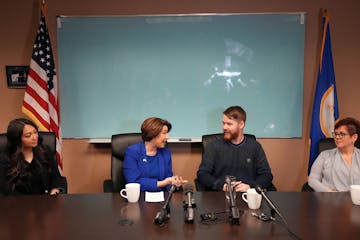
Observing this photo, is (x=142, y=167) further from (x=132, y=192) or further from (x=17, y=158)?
(x=17, y=158)

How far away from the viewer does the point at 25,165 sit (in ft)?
7.86

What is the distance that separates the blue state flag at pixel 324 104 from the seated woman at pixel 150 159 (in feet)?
5.00

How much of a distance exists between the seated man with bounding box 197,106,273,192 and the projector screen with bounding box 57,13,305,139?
70 cm

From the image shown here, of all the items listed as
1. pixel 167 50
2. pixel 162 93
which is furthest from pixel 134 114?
pixel 167 50

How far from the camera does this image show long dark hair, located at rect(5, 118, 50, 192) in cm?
232

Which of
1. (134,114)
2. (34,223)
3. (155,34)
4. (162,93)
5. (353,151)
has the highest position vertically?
(155,34)

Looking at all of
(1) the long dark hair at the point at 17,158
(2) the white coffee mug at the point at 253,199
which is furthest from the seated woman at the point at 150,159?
(2) the white coffee mug at the point at 253,199

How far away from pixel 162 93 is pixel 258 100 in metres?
0.95

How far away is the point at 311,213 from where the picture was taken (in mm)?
1712

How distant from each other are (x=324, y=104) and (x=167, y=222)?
2297 millimetres

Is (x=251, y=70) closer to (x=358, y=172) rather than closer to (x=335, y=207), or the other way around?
(x=358, y=172)

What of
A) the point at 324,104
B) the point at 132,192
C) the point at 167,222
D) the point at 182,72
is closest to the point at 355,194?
the point at 167,222

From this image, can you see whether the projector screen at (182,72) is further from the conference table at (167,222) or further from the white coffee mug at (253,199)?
the white coffee mug at (253,199)

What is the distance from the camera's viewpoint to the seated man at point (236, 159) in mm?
2711
